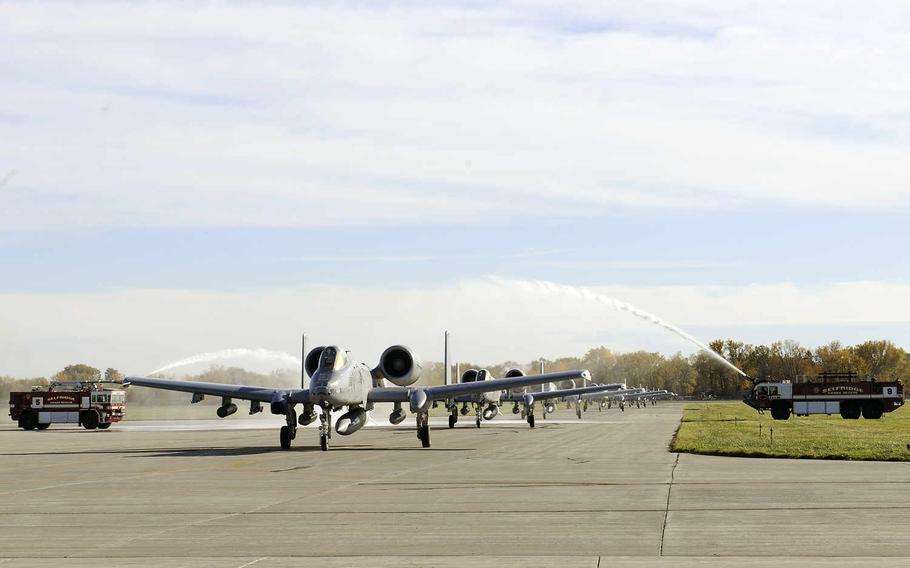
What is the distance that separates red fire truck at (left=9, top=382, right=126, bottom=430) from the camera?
63.9 meters

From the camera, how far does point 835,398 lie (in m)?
73.6

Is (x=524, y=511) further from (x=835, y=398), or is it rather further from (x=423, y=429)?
(x=835, y=398)

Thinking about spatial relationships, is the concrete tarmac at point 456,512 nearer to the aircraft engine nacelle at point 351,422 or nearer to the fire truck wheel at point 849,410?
the aircraft engine nacelle at point 351,422

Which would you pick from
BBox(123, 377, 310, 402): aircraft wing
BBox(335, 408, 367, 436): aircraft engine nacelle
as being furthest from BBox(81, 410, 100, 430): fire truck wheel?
BBox(335, 408, 367, 436): aircraft engine nacelle

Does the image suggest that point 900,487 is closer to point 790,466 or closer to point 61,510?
point 790,466

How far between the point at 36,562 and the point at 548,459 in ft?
67.8

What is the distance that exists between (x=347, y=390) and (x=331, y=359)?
1.32 meters

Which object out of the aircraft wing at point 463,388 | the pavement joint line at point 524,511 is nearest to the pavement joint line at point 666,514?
the pavement joint line at point 524,511

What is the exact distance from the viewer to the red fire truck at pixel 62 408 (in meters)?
63.9

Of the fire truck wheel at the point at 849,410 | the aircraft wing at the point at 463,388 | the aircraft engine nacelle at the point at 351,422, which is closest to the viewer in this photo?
the aircraft engine nacelle at the point at 351,422

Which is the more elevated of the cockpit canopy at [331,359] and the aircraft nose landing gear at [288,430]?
the cockpit canopy at [331,359]

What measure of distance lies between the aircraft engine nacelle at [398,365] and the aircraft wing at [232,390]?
3767 mm

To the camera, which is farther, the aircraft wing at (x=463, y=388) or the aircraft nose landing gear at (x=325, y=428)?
the aircraft wing at (x=463, y=388)

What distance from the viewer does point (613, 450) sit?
36469mm
